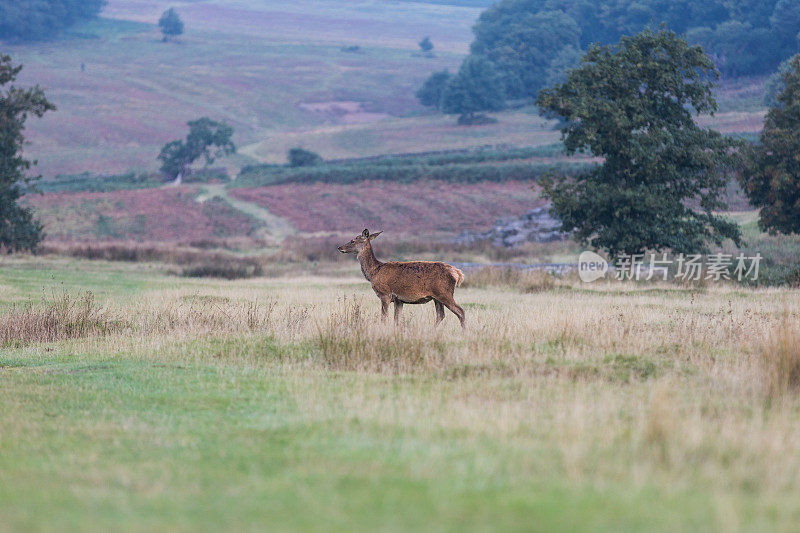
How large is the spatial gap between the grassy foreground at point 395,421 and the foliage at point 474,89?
11469 centimetres

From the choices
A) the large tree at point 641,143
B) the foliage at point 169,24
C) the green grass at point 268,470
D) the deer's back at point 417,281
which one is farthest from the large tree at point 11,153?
the foliage at point 169,24

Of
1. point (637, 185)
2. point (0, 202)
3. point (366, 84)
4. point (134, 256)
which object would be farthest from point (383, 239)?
point (366, 84)

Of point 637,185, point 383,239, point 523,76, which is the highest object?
point 523,76

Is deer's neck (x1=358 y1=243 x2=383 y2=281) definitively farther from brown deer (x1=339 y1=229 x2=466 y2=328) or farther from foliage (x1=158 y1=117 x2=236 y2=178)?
foliage (x1=158 y1=117 x2=236 y2=178)

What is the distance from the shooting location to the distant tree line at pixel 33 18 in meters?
165

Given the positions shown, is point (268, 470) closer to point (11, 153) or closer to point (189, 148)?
point (11, 153)

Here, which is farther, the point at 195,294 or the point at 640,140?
the point at 640,140

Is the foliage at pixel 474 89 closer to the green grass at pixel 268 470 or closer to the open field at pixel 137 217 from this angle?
the open field at pixel 137 217

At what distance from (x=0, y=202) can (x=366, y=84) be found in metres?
136

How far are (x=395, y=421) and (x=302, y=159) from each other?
330 feet

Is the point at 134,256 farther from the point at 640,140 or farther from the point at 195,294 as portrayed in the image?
the point at 640,140

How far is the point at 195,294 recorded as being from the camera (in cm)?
2788

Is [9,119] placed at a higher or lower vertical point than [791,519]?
higher

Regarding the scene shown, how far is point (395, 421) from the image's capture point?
10.2 meters
